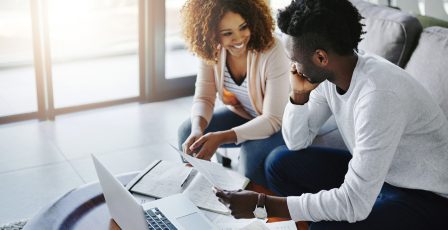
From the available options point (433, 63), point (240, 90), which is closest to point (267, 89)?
point (240, 90)

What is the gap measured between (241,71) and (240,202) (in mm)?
836

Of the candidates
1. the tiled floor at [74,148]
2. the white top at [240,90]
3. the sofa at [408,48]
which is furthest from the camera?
the tiled floor at [74,148]

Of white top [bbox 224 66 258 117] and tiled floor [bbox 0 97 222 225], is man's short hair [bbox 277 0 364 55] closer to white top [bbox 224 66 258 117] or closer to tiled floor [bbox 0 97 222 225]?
white top [bbox 224 66 258 117]

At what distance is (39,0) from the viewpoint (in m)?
3.15

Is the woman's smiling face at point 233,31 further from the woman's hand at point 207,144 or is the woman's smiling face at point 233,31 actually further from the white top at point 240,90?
the woman's hand at point 207,144

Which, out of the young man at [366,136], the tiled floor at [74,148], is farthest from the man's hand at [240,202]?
the tiled floor at [74,148]

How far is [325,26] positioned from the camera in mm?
1442

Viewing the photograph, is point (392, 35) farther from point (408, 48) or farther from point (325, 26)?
point (325, 26)

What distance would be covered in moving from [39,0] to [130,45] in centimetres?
142

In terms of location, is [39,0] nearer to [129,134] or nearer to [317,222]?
[129,134]

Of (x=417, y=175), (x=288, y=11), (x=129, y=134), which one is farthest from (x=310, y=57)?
(x=129, y=134)

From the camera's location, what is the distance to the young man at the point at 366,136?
1.42m

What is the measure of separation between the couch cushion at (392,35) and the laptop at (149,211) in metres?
0.96

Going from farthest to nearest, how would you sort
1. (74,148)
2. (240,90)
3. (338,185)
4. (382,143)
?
(74,148)
(240,90)
(338,185)
(382,143)
